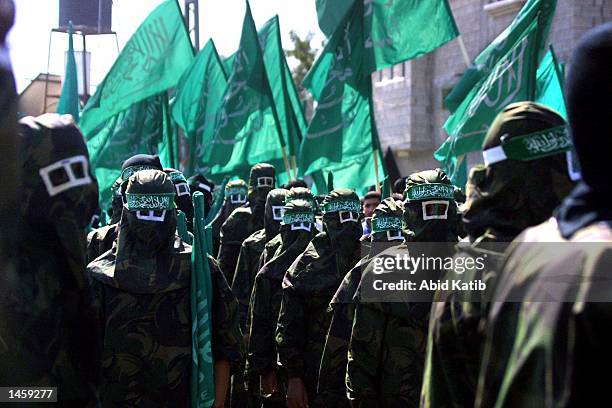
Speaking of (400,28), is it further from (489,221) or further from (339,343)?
(489,221)

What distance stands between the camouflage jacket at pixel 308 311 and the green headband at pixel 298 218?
0.97 metres

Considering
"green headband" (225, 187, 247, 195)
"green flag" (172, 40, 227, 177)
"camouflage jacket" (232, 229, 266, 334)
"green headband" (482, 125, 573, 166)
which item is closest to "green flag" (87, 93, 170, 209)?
"green flag" (172, 40, 227, 177)

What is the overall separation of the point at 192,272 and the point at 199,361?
0.47 metres

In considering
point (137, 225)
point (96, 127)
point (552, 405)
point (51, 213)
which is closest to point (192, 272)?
point (137, 225)

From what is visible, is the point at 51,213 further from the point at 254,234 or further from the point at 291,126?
the point at 291,126

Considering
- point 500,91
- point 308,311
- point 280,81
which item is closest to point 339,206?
point 308,311

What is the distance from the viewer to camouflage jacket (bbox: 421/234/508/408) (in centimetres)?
296

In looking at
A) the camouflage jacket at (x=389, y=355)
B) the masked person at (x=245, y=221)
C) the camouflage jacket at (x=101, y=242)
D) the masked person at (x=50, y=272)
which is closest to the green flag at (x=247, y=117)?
the masked person at (x=245, y=221)

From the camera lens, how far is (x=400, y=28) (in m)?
11.2

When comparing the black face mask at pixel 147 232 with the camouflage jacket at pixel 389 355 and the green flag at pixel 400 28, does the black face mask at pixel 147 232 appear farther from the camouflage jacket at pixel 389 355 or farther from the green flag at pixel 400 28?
the green flag at pixel 400 28

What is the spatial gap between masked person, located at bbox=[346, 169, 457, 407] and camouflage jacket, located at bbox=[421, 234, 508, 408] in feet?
7.18

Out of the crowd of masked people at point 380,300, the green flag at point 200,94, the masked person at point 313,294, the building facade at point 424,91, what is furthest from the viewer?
the building facade at point 424,91

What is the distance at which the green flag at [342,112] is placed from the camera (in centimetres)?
1144

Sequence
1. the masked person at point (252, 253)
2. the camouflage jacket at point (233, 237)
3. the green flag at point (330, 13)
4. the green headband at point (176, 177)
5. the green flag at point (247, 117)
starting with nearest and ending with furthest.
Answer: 1. the green headband at point (176, 177)
2. the masked person at point (252, 253)
3. the camouflage jacket at point (233, 237)
4. the green flag at point (330, 13)
5. the green flag at point (247, 117)
